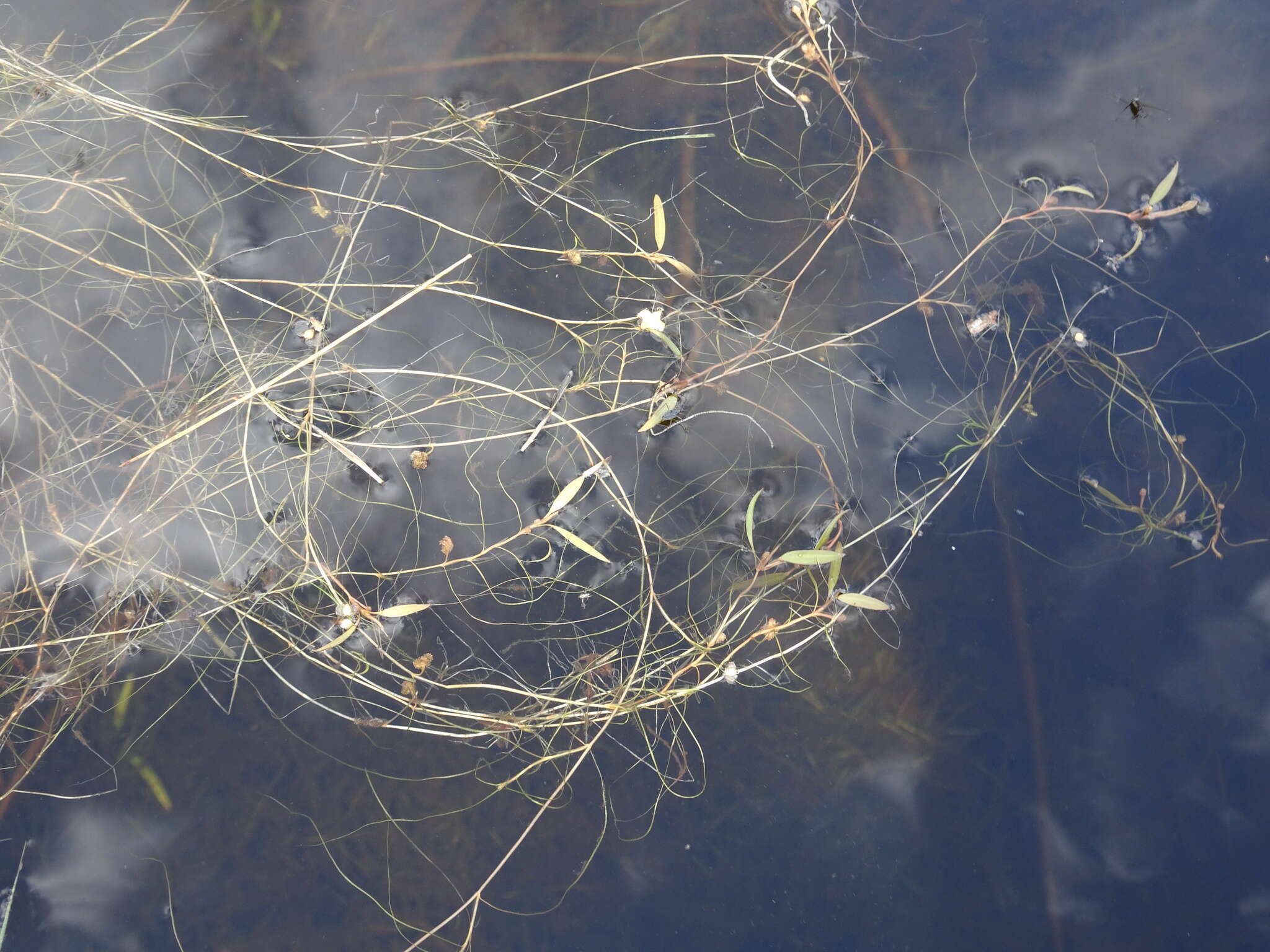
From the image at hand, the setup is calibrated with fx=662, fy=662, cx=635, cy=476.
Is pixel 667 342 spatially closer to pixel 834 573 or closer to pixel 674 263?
pixel 674 263

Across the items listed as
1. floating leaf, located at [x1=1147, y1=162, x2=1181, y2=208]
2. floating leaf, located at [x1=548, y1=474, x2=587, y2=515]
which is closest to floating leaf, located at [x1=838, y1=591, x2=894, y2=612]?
floating leaf, located at [x1=548, y1=474, x2=587, y2=515]

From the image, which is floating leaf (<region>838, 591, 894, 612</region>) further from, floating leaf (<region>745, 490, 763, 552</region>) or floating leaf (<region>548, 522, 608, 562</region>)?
floating leaf (<region>548, 522, 608, 562</region>)

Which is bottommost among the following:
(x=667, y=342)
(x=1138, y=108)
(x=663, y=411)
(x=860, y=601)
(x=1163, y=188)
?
(x=860, y=601)

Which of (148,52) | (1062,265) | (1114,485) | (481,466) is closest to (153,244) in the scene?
(148,52)

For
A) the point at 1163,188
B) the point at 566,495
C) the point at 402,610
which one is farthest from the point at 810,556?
the point at 1163,188

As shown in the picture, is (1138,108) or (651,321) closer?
(651,321)
